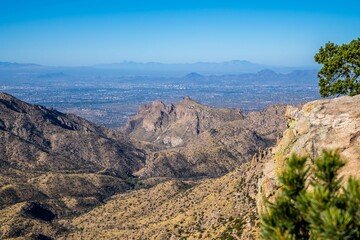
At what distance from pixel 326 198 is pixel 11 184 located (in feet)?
544

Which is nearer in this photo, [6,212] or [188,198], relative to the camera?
[188,198]

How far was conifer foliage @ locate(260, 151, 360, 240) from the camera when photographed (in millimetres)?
14969

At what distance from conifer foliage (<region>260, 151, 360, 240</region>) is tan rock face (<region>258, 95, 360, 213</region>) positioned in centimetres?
954

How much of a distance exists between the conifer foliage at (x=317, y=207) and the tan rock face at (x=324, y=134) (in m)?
9.54

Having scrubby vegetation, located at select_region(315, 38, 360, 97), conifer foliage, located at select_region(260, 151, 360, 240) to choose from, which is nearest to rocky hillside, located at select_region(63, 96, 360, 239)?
scrubby vegetation, located at select_region(315, 38, 360, 97)

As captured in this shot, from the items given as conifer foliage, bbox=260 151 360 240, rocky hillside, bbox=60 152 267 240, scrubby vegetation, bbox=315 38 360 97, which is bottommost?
rocky hillside, bbox=60 152 267 240

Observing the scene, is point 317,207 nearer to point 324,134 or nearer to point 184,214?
point 324,134

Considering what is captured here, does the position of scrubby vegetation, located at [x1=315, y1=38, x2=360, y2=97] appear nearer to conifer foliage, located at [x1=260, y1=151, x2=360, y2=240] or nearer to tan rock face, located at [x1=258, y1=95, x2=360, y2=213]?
tan rock face, located at [x1=258, y1=95, x2=360, y2=213]

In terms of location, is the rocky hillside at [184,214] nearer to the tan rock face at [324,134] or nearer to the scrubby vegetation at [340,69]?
the tan rock face at [324,134]

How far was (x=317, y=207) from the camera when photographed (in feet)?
51.8

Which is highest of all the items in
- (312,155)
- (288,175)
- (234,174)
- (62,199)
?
(288,175)

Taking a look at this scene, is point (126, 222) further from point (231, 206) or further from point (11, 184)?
point (11, 184)

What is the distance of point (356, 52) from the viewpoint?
157ft

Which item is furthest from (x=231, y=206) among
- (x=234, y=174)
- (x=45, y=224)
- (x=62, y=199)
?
(x=62, y=199)
